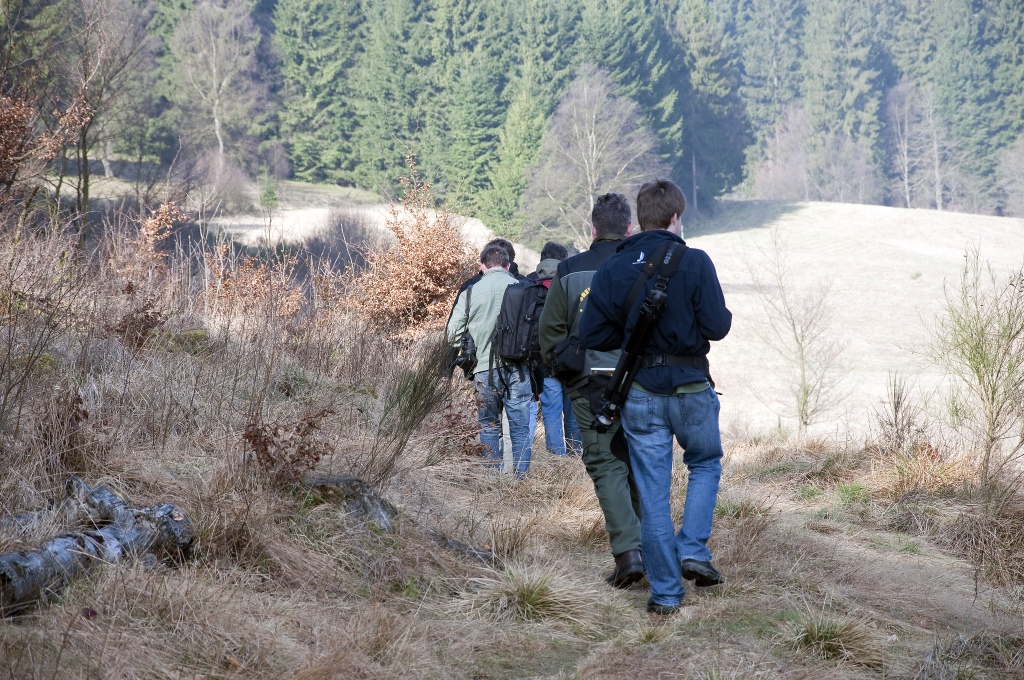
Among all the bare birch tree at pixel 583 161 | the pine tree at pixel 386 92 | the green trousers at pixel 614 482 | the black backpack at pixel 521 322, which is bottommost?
the green trousers at pixel 614 482

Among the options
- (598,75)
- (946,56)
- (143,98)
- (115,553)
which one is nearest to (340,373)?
(115,553)

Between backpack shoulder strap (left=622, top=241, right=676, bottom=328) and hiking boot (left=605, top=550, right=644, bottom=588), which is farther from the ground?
backpack shoulder strap (left=622, top=241, right=676, bottom=328)

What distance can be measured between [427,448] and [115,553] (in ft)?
8.21

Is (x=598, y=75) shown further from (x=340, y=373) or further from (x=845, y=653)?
(x=845, y=653)

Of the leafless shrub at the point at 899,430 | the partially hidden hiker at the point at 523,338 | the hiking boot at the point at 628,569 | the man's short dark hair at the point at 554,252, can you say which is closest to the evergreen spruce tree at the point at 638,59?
the leafless shrub at the point at 899,430

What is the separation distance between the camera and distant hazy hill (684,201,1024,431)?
26172 millimetres

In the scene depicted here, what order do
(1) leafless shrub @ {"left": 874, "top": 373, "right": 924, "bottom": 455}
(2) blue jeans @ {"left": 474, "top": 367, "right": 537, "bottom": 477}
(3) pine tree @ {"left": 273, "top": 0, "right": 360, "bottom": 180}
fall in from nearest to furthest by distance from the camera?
1. (2) blue jeans @ {"left": 474, "top": 367, "right": 537, "bottom": 477}
2. (1) leafless shrub @ {"left": 874, "top": 373, "right": 924, "bottom": 455}
3. (3) pine tree @ {"left": 273, "top": 0, "right": 360, "bottom": 180}

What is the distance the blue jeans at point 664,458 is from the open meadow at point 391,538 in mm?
247

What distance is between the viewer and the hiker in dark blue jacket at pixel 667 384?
13.2 ft

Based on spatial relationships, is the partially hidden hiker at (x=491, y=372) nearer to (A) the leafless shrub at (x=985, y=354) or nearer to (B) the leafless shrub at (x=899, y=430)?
(B) the leafless shrub at (x=899, y=430)

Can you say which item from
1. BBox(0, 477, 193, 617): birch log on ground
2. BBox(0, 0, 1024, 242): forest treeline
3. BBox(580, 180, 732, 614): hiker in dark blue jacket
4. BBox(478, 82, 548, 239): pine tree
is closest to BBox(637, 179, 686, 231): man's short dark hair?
BBox(580, 180, 732, 614): hiker in dark blue jacket

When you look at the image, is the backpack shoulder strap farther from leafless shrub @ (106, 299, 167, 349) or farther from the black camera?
leafless shrub @ (106, 299, 167, 349)

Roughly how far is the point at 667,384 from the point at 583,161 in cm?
4116

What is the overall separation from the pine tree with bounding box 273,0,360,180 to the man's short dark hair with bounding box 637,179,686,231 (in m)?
49.1
